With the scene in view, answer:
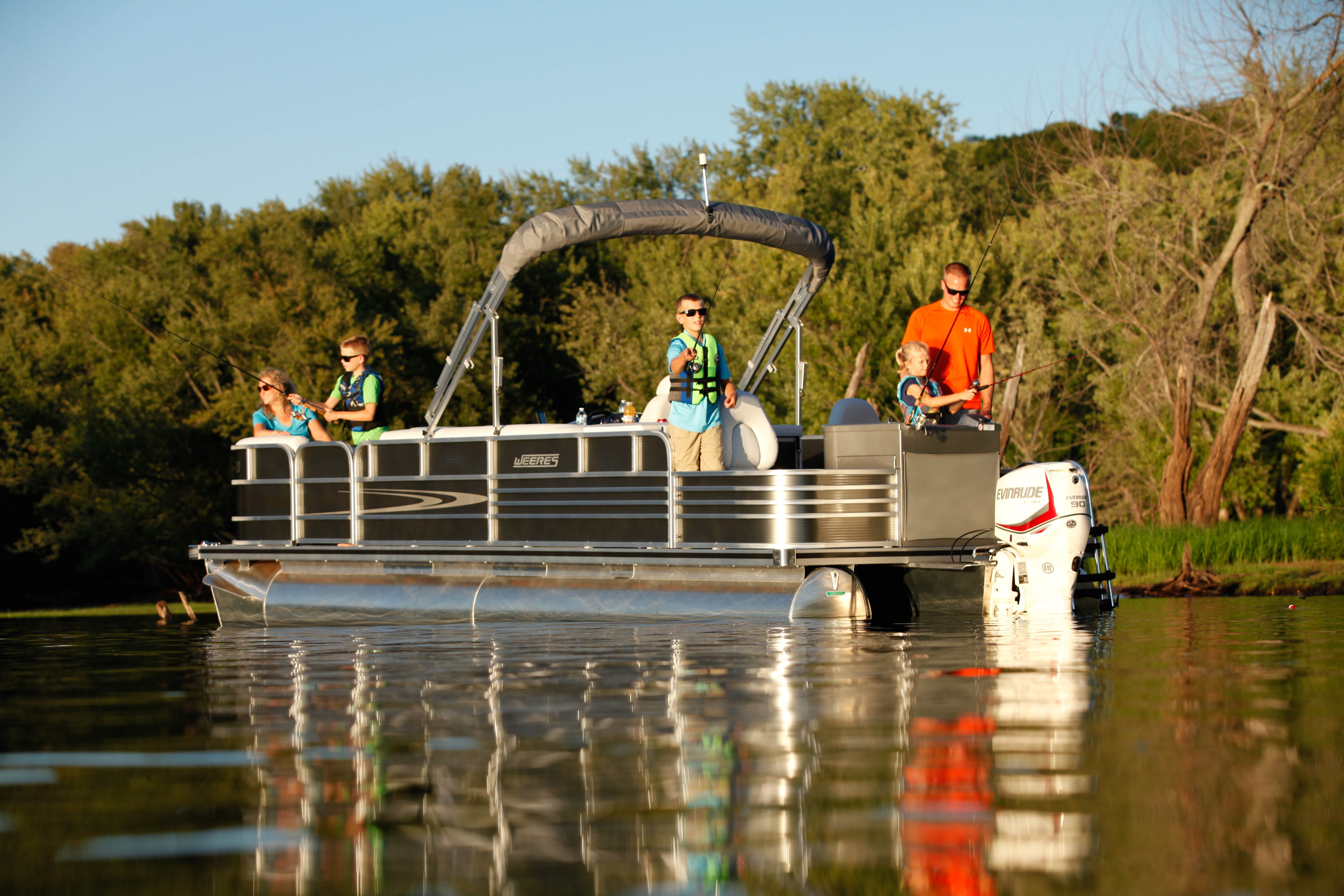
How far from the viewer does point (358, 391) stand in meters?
12.7

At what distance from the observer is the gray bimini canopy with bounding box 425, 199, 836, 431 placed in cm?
1157

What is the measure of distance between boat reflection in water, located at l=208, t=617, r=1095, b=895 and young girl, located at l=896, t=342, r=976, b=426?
2.59 meters

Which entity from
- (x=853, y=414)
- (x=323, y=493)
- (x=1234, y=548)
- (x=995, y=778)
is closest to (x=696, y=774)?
(x=995, y=778)

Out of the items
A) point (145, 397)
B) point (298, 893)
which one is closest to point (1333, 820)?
point (298, 893)

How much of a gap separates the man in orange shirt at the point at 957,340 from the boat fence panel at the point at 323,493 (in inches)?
190

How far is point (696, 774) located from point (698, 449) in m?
6.41

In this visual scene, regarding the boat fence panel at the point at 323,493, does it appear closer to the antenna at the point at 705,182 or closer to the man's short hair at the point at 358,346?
the man's short hair at the point at 358,346

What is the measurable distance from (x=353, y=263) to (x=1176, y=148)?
1145 inches

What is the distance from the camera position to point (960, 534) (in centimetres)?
1073

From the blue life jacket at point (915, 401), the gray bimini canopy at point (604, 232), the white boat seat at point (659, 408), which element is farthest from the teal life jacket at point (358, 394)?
the blue life jacket at point (915, 401)

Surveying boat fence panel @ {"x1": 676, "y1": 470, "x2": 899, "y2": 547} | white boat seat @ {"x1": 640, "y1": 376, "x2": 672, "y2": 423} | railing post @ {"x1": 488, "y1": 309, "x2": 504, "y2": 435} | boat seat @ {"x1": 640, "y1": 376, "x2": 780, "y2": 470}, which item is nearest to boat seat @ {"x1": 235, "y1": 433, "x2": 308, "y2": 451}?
railing post @ {"x1": 488, "y1": 309, "x2": 504, "y2": 435}

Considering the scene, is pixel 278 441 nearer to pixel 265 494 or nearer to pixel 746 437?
pixel 265 494

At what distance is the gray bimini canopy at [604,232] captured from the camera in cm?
1157

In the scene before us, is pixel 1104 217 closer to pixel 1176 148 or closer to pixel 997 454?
pixel 1176 148
